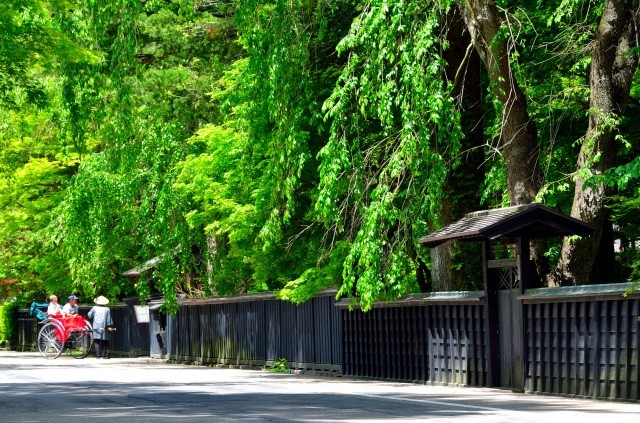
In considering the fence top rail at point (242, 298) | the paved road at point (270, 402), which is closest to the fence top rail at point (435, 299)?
the paved road at point (270, 402)

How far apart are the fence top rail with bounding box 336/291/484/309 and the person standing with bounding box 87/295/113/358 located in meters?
17.6

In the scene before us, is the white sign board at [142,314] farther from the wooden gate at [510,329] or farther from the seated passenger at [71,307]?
the wooden gate at [510,329]

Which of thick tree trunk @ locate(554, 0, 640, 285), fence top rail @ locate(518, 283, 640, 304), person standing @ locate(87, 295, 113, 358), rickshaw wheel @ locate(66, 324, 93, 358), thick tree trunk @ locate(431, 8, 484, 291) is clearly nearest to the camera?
fence top rail @ locate(518, 283, 640, 304)

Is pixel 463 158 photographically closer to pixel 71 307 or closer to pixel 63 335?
pixel 63 335

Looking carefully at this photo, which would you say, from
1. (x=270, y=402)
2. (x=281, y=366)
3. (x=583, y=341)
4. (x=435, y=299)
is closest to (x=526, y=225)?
(x=583, y=341)

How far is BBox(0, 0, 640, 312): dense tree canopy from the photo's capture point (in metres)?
20.7

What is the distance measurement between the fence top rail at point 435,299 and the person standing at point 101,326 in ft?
57.8

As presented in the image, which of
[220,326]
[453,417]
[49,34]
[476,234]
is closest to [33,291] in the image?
[220,326]

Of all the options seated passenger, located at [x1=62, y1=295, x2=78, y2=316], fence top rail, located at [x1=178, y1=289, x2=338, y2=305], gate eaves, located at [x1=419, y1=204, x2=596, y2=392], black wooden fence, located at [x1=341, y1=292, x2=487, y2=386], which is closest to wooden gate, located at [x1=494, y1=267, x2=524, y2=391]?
gate eaves, located at [x1=419, y1=204, x2=596, y2=392]

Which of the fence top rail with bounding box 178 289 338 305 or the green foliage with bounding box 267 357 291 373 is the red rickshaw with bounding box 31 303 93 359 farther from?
the green foliage with bounding box 267 357 291 373

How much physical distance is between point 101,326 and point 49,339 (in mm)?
1601

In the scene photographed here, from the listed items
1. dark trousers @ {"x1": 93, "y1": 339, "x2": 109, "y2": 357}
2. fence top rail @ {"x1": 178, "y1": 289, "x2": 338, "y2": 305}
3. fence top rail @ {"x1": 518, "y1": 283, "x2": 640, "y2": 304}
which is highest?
fence top rail @ {"x1": 178, "y1": 289, "x2": 338, "y2": 305}

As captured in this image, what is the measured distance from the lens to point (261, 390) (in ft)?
69.9

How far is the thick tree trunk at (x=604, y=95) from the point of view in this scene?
20000 millimetres
